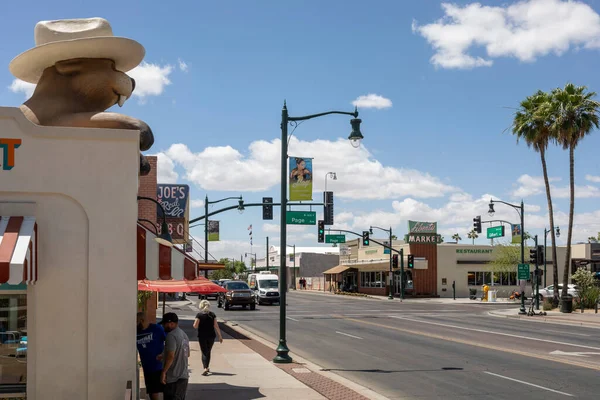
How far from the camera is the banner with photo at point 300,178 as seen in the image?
1908 centimetres

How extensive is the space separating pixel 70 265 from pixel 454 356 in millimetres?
12689

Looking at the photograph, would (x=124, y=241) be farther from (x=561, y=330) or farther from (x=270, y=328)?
(x=561, y=330)

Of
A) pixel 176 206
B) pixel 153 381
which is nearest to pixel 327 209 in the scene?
pixel 176 206

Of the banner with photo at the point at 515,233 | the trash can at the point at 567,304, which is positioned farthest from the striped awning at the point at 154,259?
the banner with photo at the point at 515,233

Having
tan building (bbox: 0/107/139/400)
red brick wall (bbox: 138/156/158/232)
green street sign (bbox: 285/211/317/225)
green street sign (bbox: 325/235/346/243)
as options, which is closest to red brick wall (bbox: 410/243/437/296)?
green street sign (bbox: 325/235/346/243)

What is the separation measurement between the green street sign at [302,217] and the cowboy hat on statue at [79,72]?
100ft

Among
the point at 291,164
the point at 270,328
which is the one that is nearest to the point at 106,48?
the point at 291,164

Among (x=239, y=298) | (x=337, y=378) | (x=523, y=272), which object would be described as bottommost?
(x=239, y=298)

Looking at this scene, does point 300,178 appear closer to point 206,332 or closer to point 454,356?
point 206,332

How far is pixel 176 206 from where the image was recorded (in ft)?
88.0

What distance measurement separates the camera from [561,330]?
2784 centimetres

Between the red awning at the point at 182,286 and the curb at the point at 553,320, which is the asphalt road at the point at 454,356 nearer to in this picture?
the curb at the point at 553,320

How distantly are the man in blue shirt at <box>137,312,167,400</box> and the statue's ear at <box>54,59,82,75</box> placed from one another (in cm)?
421

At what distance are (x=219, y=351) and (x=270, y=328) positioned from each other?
996 centimetres
